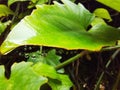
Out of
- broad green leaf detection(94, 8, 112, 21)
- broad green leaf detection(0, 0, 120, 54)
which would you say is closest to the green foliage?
broad green leaf detection(0, 0, 120, 54)

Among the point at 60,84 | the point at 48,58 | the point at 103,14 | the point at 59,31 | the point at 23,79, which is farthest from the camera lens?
the point at 103,14

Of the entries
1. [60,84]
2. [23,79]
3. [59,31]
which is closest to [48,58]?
[60,84]

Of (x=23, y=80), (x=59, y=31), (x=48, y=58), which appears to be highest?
(x=59, y=31)

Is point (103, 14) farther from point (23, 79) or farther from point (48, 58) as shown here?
point (23, 79)

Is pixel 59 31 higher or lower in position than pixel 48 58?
higher

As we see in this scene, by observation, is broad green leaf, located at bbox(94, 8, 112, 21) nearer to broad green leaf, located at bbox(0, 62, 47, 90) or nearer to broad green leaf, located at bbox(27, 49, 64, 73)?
broad green leaf, located at bbox(27, 49, 64, 73)

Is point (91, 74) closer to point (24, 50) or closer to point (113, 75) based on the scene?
point (113, 75)
